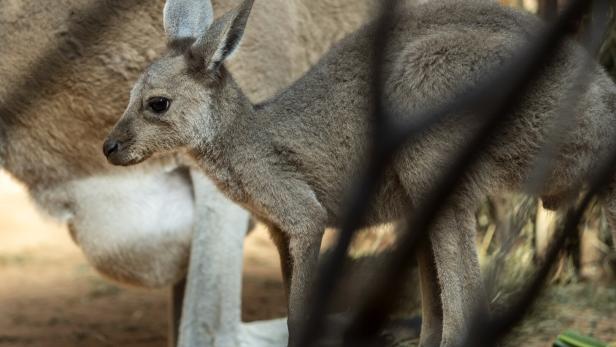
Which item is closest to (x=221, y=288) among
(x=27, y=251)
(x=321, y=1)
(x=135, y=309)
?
(x=321, y=1)

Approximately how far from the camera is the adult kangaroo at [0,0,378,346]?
337 cm

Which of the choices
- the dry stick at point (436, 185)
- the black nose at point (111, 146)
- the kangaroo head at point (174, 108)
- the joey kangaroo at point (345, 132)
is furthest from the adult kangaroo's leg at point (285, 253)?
A: the dry stick at point (436, 185)

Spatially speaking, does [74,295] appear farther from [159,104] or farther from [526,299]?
[526,299]

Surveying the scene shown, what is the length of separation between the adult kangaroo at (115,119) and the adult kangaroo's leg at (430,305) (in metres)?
1.10

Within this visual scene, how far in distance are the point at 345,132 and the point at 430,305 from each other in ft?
1.43

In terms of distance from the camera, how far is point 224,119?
229cm

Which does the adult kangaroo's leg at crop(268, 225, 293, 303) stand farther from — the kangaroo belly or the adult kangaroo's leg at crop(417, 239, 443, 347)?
the kangaroo belly

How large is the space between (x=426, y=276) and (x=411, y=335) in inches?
15.4

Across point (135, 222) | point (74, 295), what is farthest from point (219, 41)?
point (74, 295)

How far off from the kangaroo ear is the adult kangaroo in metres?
0.72

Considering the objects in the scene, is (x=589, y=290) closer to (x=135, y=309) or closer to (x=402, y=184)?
(x=402, y=184)

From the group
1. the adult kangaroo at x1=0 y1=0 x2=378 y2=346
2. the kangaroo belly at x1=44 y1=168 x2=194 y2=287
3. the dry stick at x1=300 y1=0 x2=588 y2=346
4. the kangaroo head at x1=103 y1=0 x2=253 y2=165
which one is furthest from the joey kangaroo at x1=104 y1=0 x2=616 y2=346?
the kangaroo belly at x1=44 y1=168 x2=194 y2=287

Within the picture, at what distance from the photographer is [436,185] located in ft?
3.56

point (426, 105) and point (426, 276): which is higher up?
point (426, 105)
